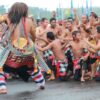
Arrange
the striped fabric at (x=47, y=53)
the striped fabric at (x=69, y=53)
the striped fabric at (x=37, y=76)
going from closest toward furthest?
the striped fabric at (x=37, y=76)
the striped fabric at (x=69, y=53)
the striped fabric at (x=47, y=53)

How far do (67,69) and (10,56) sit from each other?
3519mm

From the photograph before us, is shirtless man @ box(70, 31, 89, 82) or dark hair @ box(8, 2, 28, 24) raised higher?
dark hair @ box(8, 2, 28, 24)

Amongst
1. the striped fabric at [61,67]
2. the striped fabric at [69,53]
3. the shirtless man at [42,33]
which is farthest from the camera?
the shirtless man at [42,33]

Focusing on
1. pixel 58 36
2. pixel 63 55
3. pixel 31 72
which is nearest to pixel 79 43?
pixel 63 55

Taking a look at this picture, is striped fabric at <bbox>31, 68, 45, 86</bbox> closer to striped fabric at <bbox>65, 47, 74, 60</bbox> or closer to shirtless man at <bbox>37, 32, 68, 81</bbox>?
shirtless man at <bbox>37, 32, 68, 81</bbox>

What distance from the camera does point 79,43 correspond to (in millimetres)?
11922

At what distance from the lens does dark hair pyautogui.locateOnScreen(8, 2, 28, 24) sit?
8.64m

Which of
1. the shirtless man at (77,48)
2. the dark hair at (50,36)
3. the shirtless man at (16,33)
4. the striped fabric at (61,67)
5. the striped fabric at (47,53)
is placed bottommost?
the striped fabric at (61,67)

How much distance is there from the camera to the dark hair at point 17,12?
8.64 metres

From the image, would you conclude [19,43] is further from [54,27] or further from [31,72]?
[54,27]

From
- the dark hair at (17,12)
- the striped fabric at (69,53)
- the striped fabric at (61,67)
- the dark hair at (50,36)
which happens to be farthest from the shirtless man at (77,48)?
the dark hair at (17,12)

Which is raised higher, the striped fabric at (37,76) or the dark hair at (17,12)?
the dark hair at (17,12)

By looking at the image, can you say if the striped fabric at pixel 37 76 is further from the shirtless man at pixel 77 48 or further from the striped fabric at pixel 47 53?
the striped fabric at pixel 47 53

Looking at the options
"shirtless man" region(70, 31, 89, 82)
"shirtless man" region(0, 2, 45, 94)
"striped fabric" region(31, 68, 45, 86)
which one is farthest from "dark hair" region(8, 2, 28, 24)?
"shirtless man" region(70, 31, 89, 82)
